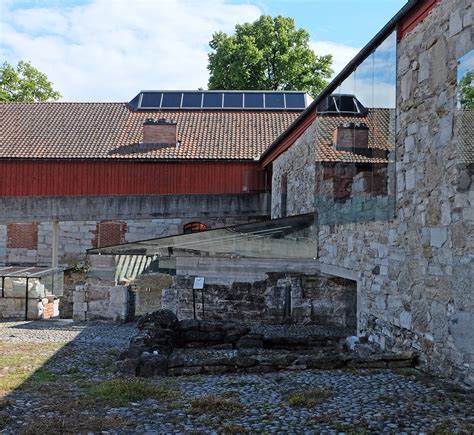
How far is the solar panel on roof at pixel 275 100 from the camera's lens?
987 inches

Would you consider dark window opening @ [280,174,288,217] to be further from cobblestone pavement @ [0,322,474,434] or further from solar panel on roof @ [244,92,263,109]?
cobblestone pavement @ [0,322,474,434]

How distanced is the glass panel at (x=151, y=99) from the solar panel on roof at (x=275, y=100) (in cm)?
484

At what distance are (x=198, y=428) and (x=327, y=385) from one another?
73.8 inches

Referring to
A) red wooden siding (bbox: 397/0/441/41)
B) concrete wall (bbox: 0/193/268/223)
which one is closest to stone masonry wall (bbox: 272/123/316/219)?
concrete wall (bbox: 0/193/268/223)

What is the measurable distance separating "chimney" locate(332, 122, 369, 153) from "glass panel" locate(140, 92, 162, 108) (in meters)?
16.3

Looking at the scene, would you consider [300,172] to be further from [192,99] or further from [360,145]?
[192,99]

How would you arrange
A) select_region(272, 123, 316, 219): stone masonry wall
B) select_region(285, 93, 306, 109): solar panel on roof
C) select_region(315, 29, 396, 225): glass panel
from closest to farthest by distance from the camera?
1. select_region(315, 29, 396, 225): glass panel
2. select_region(272, 123, 316, 219): stone masonry wall
3. select_region(285, 93, 306, 109): solar panel on roof

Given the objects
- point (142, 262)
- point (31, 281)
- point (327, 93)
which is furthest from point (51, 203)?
point (327, 93)

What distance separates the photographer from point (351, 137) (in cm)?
952

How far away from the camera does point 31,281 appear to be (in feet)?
48.1

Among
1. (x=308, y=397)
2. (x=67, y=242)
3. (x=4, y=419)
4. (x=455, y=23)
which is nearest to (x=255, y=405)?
(x=308, y=397)

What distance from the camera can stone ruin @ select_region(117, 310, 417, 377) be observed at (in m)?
6.86

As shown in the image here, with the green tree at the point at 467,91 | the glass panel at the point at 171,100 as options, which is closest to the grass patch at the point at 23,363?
the green tree at the point at 467,91

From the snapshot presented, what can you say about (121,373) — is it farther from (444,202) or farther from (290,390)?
(444,202)
